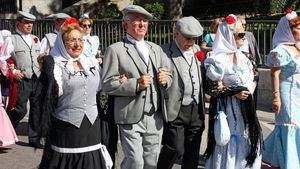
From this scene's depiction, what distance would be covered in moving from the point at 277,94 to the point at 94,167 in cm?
207

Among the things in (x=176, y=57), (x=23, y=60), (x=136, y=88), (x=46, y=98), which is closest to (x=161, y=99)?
(x=136, y=88)

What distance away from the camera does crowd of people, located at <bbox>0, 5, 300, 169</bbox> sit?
15.5ft

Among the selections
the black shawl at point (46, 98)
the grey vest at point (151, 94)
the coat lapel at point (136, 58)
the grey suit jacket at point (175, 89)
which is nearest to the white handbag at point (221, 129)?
the grey suit jacket at point (175, 89)

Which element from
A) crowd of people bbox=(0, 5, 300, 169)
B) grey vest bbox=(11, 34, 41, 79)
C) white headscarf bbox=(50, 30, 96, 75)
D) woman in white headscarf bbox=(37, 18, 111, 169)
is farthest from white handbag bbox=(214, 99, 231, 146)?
grey vest bbox=(11, 34, 41, 79)

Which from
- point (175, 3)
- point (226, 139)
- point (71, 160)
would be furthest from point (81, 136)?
point (175, 3)

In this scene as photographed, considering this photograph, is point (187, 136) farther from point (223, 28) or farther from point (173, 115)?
point (223, 28)

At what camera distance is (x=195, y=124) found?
5590mm

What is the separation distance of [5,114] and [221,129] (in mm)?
3213

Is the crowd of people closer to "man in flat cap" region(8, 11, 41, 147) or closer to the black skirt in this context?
the black skirt

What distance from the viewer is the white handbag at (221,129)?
5.34 m

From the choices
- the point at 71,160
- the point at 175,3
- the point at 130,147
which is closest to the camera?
the point at 71,160

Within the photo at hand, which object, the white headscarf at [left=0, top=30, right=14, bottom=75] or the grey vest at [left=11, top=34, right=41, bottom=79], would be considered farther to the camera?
the grey vest at [left=11, top=34, right=41, bottom=79]

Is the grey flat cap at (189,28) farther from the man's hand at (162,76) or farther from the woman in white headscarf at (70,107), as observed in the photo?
the woman in white headscarf at (70,107)

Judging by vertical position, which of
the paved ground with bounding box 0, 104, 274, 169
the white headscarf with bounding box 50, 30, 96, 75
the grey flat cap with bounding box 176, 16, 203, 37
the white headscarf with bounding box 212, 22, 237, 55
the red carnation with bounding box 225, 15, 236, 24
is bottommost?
the paved ground with bounding box 0, 104, 274, 169
